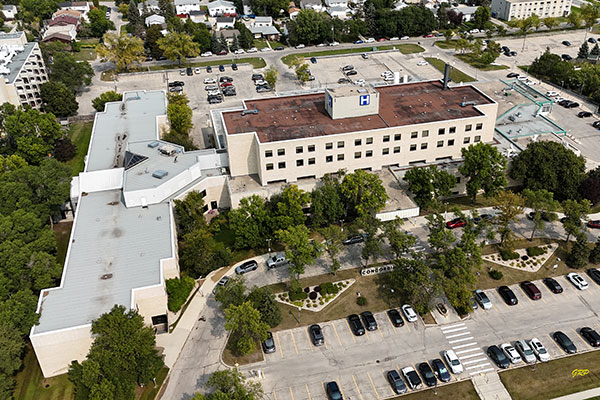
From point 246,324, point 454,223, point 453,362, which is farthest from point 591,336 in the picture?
point 246,324

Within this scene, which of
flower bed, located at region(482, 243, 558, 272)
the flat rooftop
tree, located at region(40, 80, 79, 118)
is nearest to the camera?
flower bed, located at region(482, 243, 558, 272)

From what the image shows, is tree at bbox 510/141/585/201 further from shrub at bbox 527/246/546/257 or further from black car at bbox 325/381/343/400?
black car at bbox 325/381/343/400

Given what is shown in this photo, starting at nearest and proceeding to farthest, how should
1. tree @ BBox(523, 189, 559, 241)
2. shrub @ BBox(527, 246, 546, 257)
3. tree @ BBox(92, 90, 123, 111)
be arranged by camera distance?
tree @ BBox(523, 189, 559, 241)
shrub @ BBox(527, 246, 546, 257)
tree @ BBox(92, 90, 123, 111)

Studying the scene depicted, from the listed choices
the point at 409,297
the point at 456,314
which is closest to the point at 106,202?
the point at 409,297

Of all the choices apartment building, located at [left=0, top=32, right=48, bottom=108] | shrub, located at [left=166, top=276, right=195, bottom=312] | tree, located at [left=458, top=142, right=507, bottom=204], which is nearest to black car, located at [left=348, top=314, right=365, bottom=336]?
shrub, located at [left=166, top=276, right=195, bottom=312]

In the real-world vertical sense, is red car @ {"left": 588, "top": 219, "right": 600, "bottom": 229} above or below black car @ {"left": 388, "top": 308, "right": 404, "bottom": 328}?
above

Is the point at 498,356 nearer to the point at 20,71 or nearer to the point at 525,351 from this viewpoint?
the point at 525,351

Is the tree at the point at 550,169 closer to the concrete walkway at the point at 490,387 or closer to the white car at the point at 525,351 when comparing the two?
the white car at the point at 525,351
